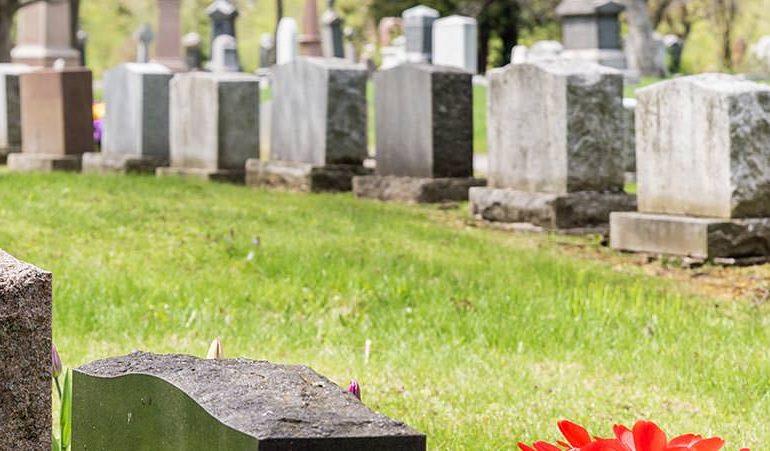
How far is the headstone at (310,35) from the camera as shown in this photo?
1330 inches

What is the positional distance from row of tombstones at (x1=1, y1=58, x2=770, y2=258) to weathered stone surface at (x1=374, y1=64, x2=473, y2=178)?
0.01 meters

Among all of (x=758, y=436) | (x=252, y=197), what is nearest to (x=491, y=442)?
(x=758, y=436)

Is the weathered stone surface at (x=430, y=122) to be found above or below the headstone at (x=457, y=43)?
below

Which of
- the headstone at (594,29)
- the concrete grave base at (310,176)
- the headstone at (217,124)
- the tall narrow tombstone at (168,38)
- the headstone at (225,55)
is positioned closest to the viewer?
the concrete grave base at (310,176)

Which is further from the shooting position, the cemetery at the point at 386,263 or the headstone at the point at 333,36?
the headstone at the point at 333,36

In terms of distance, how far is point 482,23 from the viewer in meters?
39.1

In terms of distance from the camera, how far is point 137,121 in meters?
14.6

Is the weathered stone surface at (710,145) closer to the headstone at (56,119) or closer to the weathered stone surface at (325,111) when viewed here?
the weathered stone surface at (325,111)

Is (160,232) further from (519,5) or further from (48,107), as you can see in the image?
(519,5)

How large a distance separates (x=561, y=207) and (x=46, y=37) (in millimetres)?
18415

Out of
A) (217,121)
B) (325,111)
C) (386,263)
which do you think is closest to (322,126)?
(325,111)

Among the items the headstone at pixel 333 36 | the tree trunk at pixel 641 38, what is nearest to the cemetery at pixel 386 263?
the tree trunk at pixel 641 38

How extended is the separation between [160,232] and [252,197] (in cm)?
288

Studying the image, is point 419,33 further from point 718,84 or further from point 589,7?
point 718,84
